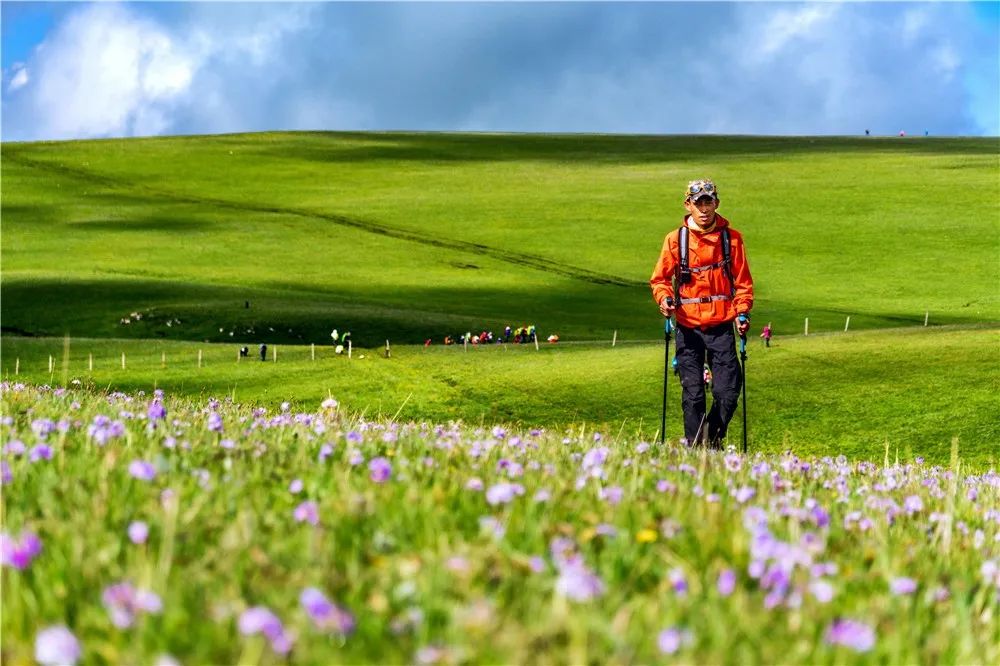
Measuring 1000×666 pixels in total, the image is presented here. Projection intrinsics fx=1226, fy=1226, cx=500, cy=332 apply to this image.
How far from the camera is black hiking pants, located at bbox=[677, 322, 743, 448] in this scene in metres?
13.6

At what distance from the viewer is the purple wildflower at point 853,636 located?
2.85m

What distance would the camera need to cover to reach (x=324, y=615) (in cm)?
270

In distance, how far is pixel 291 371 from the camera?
1065 inches

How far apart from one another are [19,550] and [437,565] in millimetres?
1100

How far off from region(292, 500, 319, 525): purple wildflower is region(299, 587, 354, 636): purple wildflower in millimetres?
988

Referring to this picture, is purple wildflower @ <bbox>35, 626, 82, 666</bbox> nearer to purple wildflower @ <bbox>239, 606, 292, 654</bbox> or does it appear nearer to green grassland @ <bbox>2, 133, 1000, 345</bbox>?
purple wildflower @ <bbox>239, 606, 292, 654</bbox>

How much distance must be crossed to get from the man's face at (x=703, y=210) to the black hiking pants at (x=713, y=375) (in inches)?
45.5

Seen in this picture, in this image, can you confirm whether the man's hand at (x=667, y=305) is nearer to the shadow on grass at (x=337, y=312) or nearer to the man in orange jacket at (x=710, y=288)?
the man in orange jacket at (x=710, y=288)

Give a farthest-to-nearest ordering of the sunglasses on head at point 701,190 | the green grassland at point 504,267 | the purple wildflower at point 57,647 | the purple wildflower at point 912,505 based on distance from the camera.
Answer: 1. the green grassland at point 504,267
2. the sunglasses on head at point 701,190
3. the purple wildflower at point 912,505
4. the purple wildflower at point 57,647

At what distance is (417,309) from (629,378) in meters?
33.5

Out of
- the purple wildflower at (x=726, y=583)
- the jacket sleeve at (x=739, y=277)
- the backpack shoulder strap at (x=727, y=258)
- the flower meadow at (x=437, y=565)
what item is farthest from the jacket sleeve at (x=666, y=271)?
the purple wildflower at (x=726, y=583)

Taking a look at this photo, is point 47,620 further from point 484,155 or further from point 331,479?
point 484,155

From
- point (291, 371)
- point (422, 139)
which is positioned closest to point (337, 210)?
point (422, 139)

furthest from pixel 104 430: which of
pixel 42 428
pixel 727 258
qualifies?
pixel 727 258
